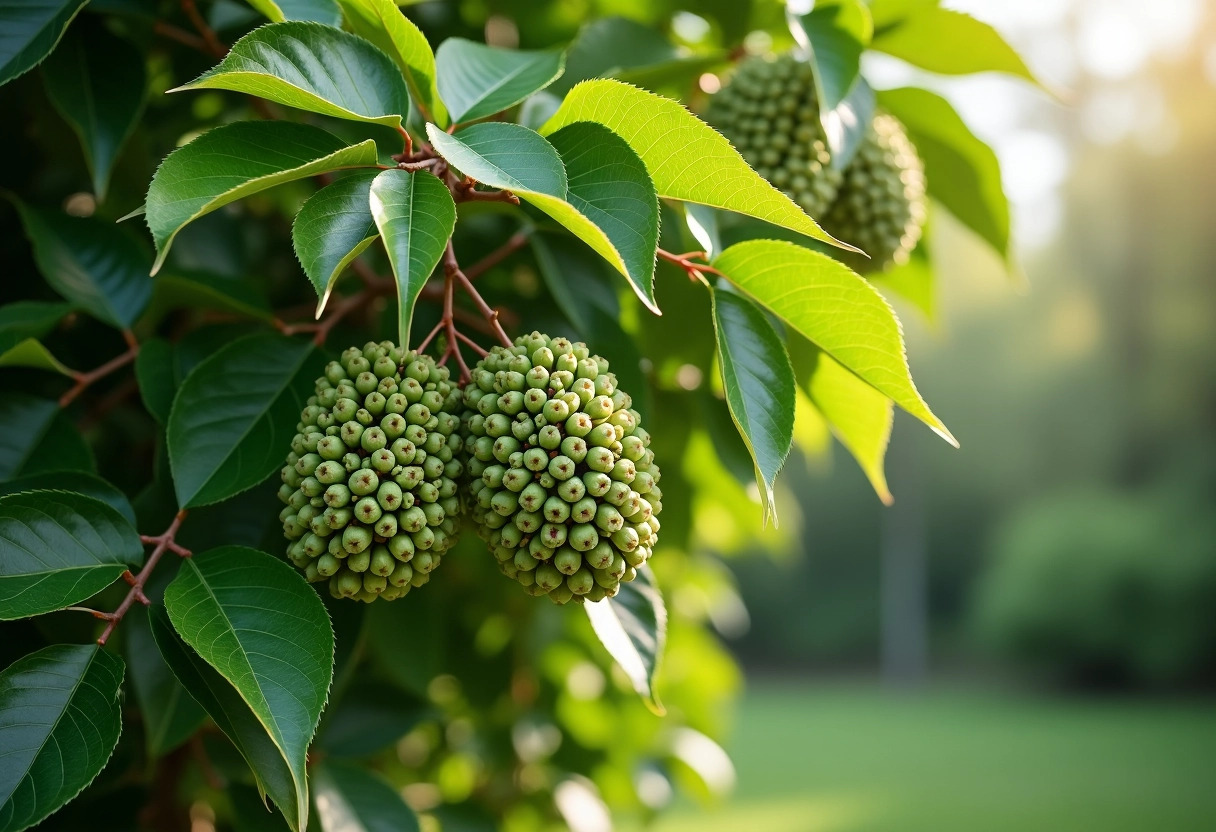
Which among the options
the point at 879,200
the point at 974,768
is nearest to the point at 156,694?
the point at 879,200

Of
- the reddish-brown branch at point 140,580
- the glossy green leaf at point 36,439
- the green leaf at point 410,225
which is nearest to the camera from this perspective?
the green leaf at point 410,225

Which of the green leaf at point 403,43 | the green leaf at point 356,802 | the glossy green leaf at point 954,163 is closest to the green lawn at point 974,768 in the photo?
the green leaf at point 356,802

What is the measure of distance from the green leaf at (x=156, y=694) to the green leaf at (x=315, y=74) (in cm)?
59

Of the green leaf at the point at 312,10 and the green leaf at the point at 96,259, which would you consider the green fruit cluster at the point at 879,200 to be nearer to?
the green leaf at the point at 312,10

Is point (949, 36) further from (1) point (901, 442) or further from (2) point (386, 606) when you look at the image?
(1) point (901, 442)

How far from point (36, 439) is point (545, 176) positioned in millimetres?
716

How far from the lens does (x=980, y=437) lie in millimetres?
16672

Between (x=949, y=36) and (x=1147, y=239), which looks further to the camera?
(x=1147, y=239)

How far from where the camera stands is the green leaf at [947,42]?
4.53 feet

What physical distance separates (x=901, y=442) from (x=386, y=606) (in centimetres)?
1620

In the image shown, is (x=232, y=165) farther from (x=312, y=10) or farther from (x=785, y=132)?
(x=785, y=132)

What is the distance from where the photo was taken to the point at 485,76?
1.15m

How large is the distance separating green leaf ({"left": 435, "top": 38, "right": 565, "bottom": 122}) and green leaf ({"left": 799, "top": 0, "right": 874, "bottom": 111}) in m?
0.31

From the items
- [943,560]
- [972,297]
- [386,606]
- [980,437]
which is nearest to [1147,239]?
A: [972,297]
